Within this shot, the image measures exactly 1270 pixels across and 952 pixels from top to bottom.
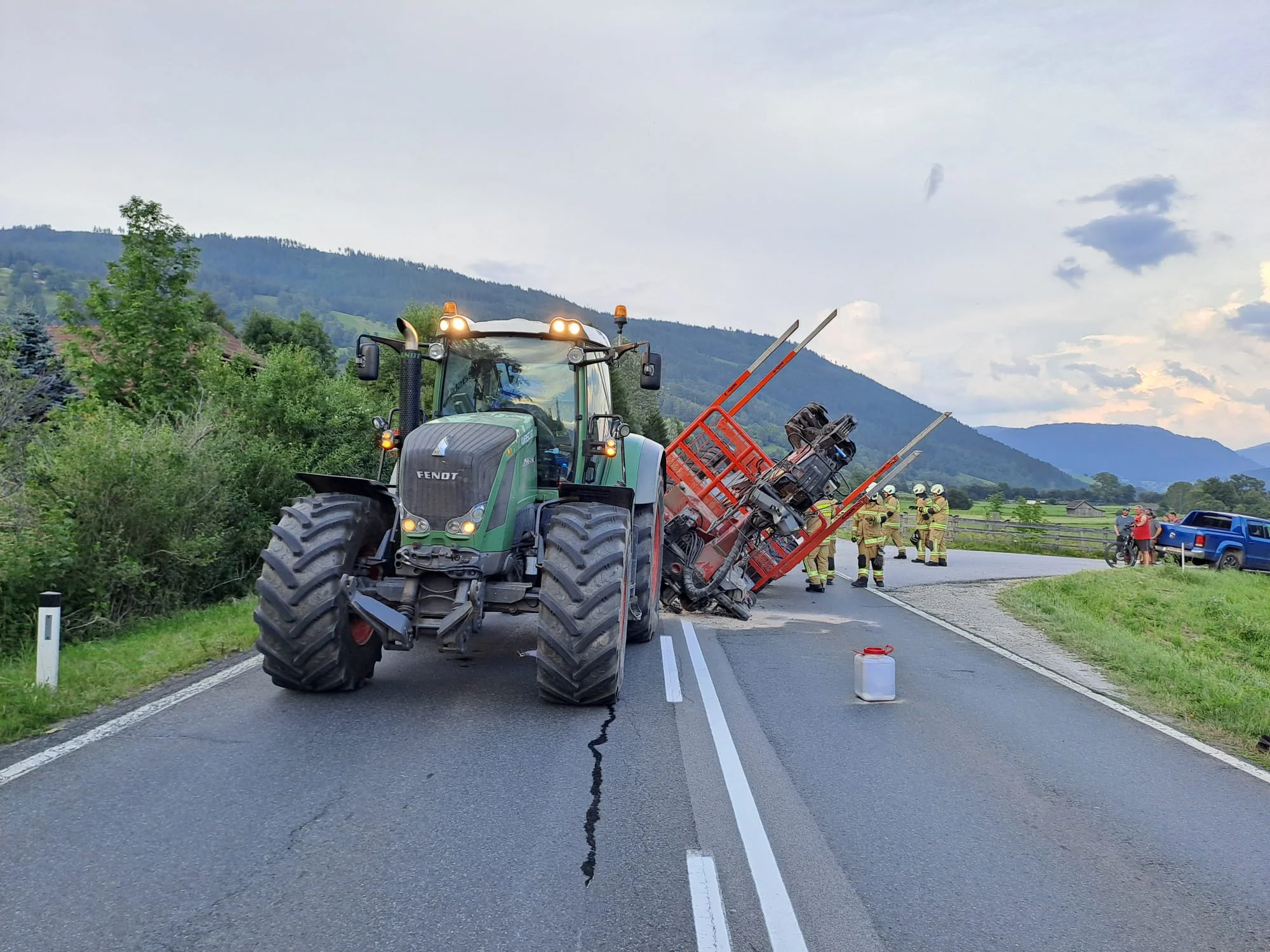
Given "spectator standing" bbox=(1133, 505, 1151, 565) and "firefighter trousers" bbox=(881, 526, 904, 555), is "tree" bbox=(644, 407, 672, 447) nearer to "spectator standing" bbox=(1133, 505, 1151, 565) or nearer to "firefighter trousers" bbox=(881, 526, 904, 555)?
"spectator standing" bbox=(1133, 505, 1151, 565)

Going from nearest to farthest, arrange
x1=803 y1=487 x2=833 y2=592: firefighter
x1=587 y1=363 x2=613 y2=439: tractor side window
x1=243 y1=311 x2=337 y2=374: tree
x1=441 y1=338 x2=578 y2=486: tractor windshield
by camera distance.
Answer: x1=441 y1=338 x2=578 y2=486: tractor windshield, x1=587 y1=363 x2=613 y2=439: tractor side window, x1=803 y1=487 x2=833 y2=592: firefighter, x1=243 y1=311 x2=337 y2=374: tree

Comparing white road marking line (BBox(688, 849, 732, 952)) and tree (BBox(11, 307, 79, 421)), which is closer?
white road marking line (BBox(688, 849, 732, 952))

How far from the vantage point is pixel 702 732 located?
6223mm

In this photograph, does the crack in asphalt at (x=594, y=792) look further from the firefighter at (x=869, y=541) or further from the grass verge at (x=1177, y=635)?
the firefighter at (x=869, y=541)

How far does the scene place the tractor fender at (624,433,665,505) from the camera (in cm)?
918

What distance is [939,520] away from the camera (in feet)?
74.0

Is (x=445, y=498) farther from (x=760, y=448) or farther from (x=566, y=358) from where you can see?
(x=760, y=448)

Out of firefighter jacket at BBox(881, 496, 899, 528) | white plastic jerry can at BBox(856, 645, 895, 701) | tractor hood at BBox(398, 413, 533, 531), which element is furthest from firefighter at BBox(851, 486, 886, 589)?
tractor hood at BBox(398, 413, 533, 531)

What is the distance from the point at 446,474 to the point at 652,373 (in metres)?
2.54

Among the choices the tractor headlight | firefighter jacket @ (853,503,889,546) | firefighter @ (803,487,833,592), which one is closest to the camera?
the tractor headlight

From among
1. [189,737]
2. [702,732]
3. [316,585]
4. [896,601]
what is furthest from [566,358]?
[896,601]

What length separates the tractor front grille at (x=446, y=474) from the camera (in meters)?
6.55

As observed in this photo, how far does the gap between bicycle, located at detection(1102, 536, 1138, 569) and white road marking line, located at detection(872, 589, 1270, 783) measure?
50.5 feet

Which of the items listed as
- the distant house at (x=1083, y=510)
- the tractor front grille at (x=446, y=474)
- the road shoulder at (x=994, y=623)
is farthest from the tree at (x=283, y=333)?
the distant house at (x=1083, y=510)
